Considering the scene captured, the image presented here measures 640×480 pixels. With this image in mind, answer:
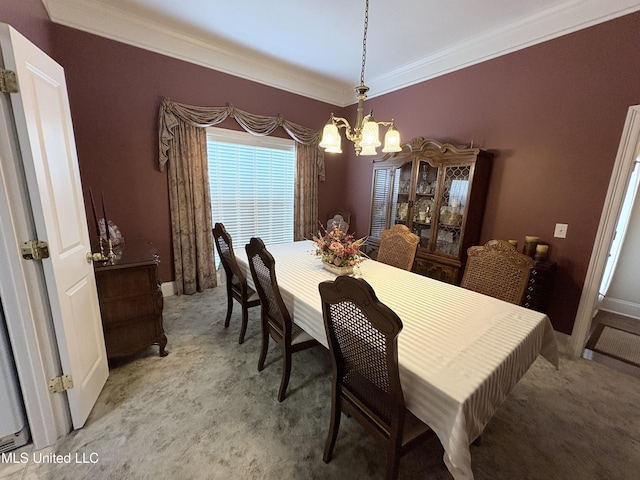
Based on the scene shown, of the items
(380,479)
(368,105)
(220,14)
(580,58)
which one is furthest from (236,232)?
(580,58)

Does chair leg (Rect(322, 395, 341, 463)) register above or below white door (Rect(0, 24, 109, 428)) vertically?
below

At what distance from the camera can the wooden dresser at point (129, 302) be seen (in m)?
1.86

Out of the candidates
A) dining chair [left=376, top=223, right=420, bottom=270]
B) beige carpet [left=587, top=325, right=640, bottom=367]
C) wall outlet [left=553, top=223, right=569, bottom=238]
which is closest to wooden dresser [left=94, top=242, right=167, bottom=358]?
dining chair [left=376, top=223, right=420, bottom=270]

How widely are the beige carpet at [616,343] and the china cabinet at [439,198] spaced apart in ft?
4.62

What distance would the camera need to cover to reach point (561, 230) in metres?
2.38

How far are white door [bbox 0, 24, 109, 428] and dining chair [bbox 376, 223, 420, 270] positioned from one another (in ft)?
7.64

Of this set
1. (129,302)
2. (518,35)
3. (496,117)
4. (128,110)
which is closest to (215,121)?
(128,110)

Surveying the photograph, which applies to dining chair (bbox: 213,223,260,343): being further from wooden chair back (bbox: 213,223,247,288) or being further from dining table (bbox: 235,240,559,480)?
dining table (bbox: 235,240,559,480)

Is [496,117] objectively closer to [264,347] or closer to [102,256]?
[264,347]

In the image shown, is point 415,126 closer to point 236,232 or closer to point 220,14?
point 220,14

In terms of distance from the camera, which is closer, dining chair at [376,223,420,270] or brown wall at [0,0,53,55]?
brown wall at [0,0,53,55]

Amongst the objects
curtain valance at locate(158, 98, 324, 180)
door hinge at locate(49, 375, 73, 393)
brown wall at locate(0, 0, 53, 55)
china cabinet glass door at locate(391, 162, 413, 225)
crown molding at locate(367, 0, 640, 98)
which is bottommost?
door hinge at locate(49, 375, 73, 393)

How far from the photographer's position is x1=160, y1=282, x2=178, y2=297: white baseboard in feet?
10.7

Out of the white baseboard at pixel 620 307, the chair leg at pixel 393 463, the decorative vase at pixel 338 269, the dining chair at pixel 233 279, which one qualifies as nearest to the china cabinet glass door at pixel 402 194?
the decorative vase at pixel 338 269
